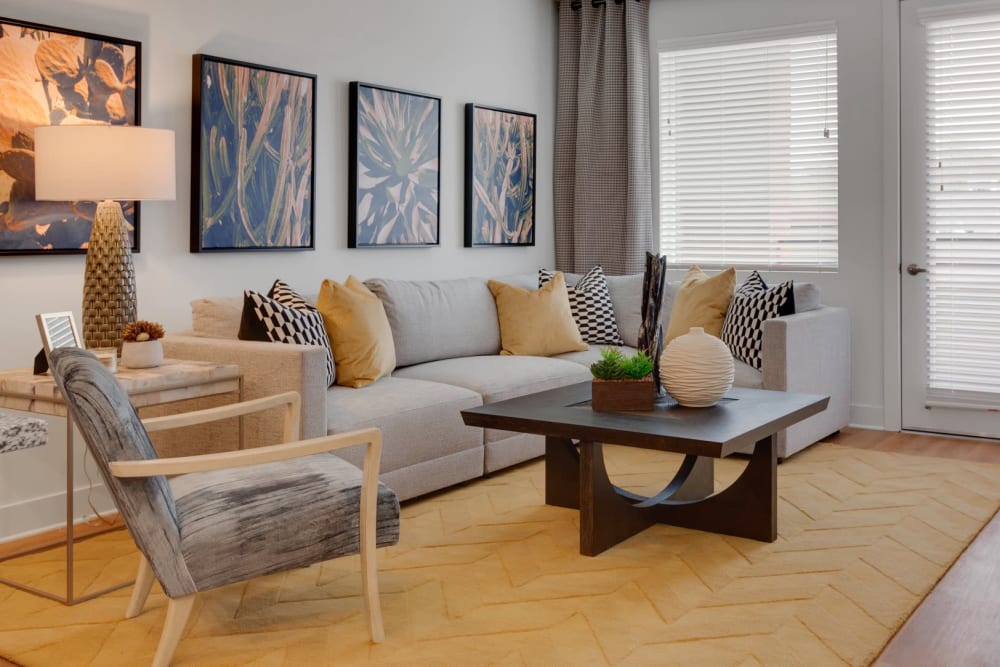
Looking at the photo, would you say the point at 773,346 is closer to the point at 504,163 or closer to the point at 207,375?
the point at 504,163

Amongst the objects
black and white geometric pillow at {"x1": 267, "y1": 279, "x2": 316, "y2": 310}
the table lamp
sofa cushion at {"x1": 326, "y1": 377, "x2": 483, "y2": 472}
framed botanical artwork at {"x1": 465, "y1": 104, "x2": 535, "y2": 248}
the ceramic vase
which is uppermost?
framed botanical artwork at {"x1": 465, "y1": 104, "x2": 535, "y2": 248}

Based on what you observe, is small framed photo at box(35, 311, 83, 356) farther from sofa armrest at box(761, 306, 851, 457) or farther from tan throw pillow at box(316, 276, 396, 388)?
sofa armrest at box(761, 306, 851, 457)

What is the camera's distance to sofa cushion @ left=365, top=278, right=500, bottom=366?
14.9 feet

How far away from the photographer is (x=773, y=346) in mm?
4480

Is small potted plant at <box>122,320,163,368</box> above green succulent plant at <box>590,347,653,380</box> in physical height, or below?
above

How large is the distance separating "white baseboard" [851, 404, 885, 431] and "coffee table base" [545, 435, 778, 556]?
2.04 metres

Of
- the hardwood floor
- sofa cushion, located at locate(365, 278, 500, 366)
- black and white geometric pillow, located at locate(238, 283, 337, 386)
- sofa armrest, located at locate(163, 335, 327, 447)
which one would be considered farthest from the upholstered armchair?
sofa cushion, located at locate(365, 278, 500, 366)

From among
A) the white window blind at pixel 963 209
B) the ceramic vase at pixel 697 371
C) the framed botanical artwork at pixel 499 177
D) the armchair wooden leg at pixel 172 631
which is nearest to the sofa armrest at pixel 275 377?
the armchair wooden leg at pixel 172 631

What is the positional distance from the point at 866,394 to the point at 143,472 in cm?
426

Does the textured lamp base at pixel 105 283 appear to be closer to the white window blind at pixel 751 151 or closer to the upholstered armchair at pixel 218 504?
the upholstered armchair at pixel 218 504

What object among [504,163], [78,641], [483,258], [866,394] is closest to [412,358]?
[483,258]

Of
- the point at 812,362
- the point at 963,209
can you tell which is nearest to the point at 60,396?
the point at 812,362

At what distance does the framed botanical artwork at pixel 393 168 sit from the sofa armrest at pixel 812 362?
72.2 inches

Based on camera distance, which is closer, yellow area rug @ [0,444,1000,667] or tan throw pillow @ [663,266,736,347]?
yellow area rug @ [0,444,1000,667]
